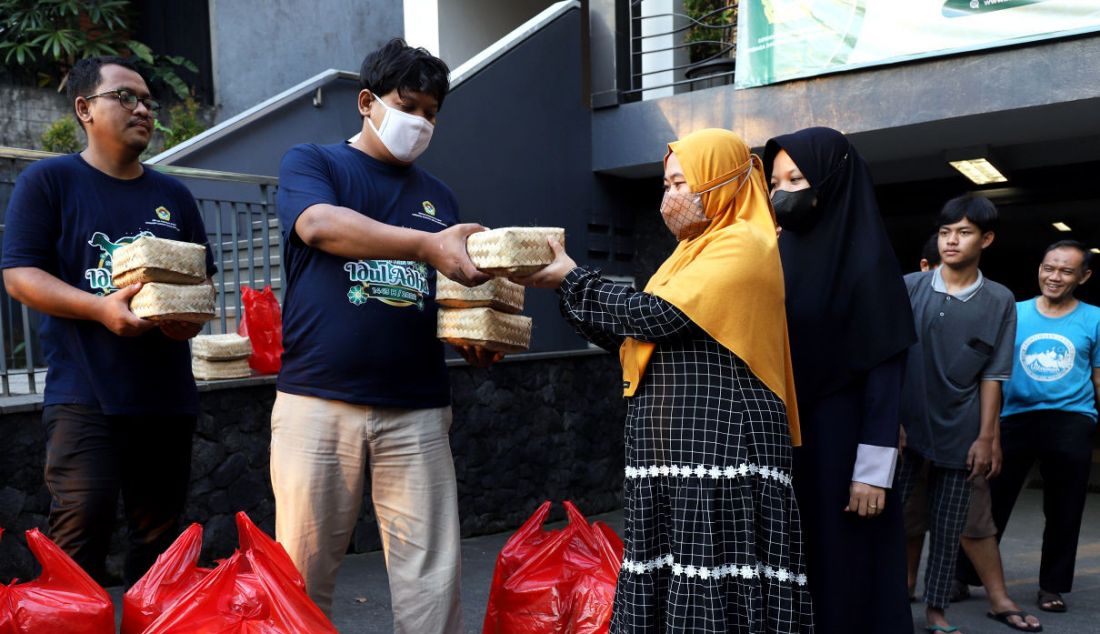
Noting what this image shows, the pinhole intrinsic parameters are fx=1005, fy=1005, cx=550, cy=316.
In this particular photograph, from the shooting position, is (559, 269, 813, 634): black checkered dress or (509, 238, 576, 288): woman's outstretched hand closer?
(559, 269, 813, 634): black checkered dress

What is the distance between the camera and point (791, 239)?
3.02 m

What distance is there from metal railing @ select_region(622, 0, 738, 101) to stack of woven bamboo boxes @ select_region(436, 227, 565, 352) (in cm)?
608

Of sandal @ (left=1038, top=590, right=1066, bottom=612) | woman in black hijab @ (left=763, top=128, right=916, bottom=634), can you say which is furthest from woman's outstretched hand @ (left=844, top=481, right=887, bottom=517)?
sandal @ (left=1038, top=590, right=1066, bottom=612)

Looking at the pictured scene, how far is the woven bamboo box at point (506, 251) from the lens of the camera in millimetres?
2525

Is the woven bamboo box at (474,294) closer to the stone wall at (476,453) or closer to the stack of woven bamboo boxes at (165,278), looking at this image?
the stack of woven bamboo boxes at (165,278)

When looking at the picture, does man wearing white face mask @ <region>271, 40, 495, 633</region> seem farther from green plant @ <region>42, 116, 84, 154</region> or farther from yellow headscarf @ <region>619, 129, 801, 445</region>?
Result: green plant @ <region>42, 116, 84, 154</region>

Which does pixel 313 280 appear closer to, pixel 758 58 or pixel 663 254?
pixel 758 58

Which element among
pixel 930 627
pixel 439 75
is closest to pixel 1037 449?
pixel 930 627

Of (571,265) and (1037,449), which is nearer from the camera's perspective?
(571,265)

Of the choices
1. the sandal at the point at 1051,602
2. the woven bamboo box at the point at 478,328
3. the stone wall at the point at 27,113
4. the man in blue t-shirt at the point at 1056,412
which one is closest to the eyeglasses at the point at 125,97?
the woven bamboo box at the point at 478,328

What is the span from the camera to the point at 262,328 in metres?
5.45

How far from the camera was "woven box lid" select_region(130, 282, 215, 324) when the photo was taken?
2703 millimetres

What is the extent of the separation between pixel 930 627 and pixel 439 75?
11.0ft

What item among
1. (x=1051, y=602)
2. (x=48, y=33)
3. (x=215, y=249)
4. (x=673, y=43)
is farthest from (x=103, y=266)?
(x=48, y=33)
